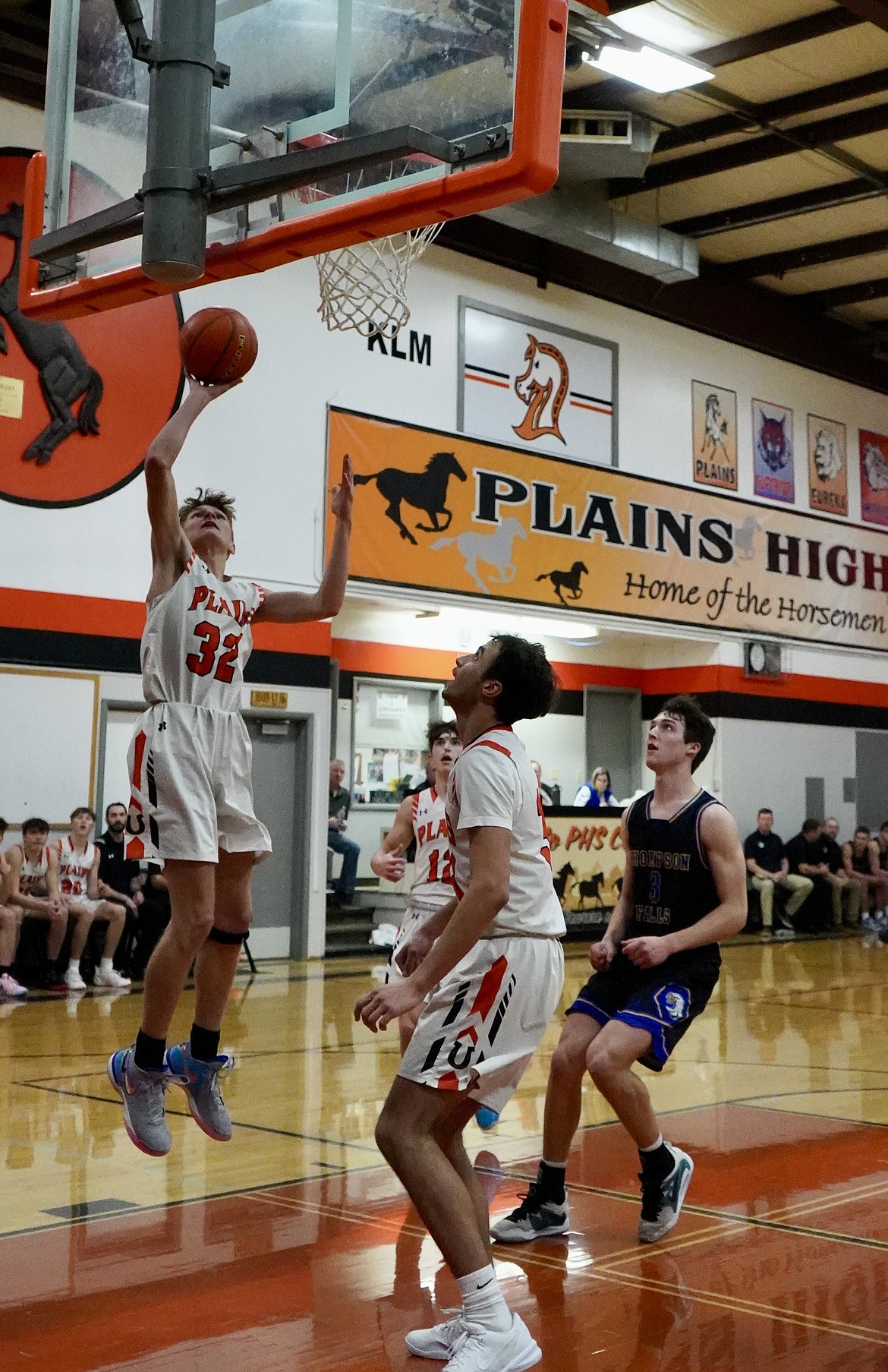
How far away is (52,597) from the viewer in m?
11.6

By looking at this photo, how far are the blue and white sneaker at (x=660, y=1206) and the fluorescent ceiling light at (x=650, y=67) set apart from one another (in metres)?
9.29

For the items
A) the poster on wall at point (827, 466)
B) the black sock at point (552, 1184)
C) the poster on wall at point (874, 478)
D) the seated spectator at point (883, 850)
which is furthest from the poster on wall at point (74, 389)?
the poster on wall at point (874, 478)

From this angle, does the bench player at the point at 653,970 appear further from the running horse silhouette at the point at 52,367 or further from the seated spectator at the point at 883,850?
the seated spectator at the point at 883,850

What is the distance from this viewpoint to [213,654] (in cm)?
428

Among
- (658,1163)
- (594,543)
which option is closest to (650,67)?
(594,543)

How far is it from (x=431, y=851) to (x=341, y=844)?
8.02 meters

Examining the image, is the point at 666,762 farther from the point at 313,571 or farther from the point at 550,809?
the point at 550,809

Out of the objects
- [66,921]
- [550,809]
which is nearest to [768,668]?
[550,809]

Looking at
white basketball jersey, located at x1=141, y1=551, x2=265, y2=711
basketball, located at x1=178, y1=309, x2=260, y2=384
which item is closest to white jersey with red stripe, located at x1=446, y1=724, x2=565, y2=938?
white basketball jersey, located at x1=141, y1=551, x2=265, y2=711

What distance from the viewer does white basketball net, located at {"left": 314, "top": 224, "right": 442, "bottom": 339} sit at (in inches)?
244

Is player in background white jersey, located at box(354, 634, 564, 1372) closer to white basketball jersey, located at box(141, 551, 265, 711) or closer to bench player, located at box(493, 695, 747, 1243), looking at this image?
white basketball jersey, located at box(141, 551, 265, 711)

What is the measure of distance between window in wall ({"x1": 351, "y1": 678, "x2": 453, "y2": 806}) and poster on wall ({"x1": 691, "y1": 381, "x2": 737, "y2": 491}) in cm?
416

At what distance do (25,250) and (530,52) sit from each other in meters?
1.96

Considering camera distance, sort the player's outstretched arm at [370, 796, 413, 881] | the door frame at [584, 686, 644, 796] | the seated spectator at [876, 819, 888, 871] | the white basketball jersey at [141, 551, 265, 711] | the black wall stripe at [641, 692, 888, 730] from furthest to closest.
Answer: the door frame at [584, 686, 644, 796], the seated spectator at [876, 819, 888, 871], the black wall stripe at [641, 692, 888, 730], the player's outstretched arm at [370, 796, 413, 881], the white basketball jersey at [141, 551, 265, 711]
